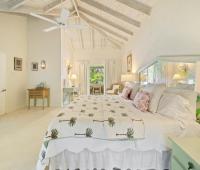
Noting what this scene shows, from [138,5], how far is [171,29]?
1.27 metres

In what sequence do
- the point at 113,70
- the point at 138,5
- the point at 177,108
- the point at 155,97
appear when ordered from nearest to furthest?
the point at 177,108, the point at 155,97, the point at 138,5, the point at 113,70

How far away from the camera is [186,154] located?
5.03 ft

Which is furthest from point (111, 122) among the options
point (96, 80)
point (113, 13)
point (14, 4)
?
point (96, 80)

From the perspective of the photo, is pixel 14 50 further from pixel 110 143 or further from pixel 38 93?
pixel 110 143

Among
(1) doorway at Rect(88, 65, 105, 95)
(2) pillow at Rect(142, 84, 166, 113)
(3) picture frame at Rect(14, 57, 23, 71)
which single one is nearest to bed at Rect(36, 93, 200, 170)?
(2) pillow at Rect(142, 84, 166, 113)

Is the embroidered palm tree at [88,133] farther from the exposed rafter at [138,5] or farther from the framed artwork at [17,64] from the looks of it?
the framed artwork at [17,64]

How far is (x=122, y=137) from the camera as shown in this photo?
231 centimetres

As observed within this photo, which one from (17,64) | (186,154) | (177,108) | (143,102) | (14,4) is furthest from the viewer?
(17,64)

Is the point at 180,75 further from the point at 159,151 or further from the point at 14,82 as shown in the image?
the point at 14,82

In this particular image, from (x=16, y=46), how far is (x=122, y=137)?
6125 millimetres

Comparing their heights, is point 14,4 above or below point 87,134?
above

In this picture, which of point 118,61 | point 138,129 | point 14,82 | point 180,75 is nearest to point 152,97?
point 180,75

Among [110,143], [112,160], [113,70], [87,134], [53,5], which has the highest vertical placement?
[53,5]

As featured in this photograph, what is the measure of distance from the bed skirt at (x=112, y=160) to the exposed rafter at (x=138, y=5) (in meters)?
3.39
